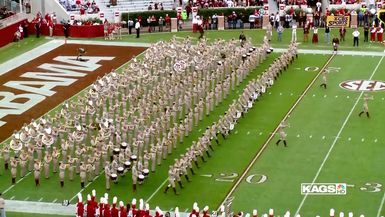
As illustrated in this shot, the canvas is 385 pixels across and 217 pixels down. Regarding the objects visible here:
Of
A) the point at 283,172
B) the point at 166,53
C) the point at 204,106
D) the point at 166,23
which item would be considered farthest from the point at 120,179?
the point at 166,23

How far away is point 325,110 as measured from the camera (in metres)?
49.8

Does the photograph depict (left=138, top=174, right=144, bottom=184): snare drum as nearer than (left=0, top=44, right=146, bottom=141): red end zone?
Yes

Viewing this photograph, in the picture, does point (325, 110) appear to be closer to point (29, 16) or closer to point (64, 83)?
point (64, 83)

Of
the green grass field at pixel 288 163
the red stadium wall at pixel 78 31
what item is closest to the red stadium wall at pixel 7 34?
the red stadium wall at pixel 78 31

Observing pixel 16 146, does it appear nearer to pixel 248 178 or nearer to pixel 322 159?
pixel 248 178

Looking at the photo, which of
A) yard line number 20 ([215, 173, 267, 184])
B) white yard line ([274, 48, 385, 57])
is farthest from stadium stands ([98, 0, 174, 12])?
yard line number 20 ([215, 173, 267, 184])

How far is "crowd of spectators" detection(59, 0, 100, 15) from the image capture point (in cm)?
6881

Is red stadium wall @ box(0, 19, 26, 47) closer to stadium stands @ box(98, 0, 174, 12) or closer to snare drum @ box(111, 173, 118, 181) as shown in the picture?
stadium stands @ box(98, 0, 174, 12)

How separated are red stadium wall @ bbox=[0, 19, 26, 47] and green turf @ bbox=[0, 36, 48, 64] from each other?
10.7 inches

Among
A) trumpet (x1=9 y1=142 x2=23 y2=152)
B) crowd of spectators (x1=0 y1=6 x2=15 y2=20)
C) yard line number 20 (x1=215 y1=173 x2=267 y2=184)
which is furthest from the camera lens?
crowd of spectators (x1=0 y1=6 x2=15 y2=20)

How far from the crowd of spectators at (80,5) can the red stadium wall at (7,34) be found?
18.3 ft

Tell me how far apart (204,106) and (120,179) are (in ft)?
29.8

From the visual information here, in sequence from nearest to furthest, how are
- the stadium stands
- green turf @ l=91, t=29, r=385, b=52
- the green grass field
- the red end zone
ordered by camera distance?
the green grass field → the red end zone → green turf @ l=91, t=29, r=385, b=52 → the stadium stands

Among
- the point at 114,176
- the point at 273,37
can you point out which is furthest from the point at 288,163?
the point at 273,37
